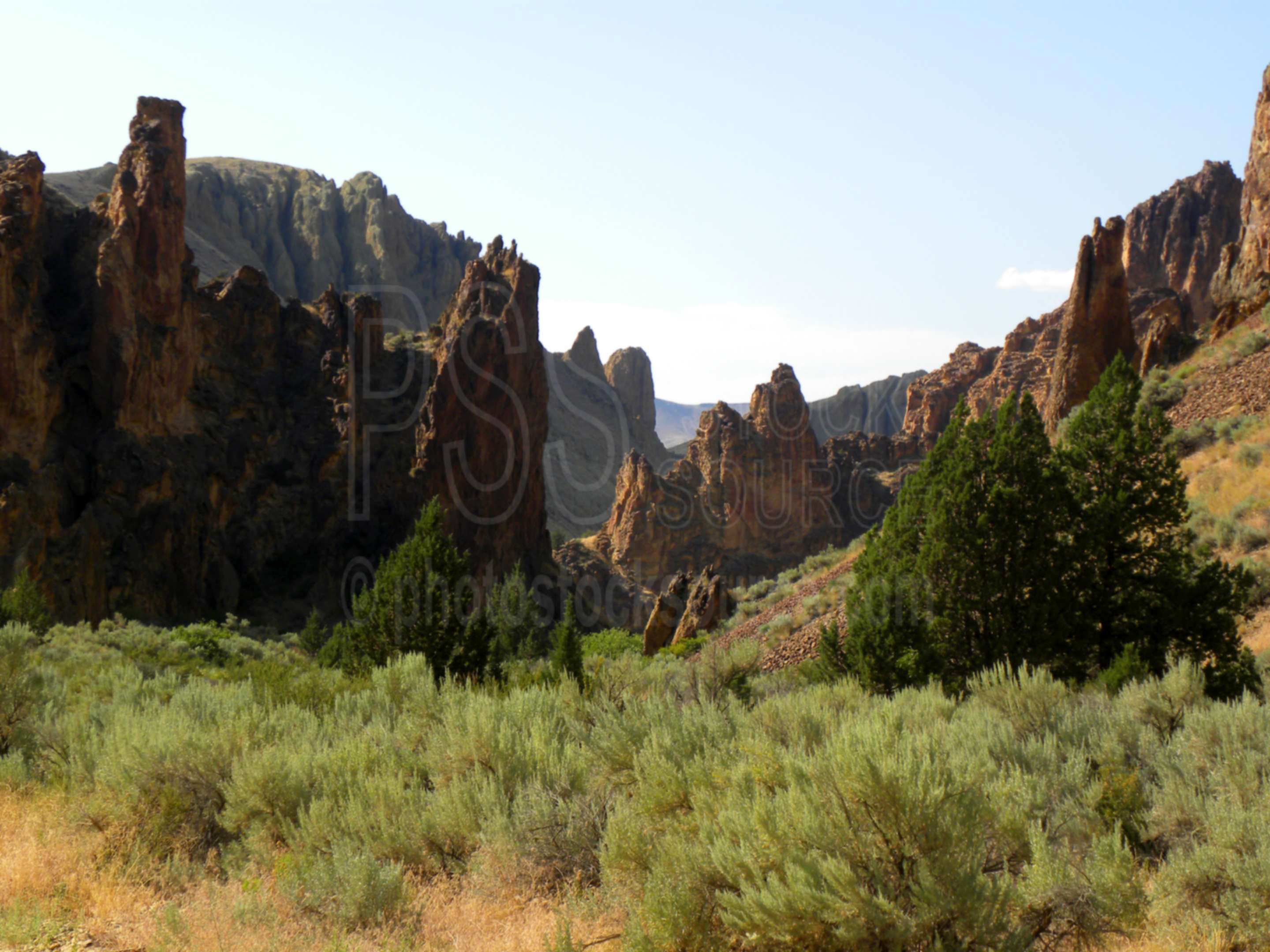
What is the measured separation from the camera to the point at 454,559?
18.9 metres

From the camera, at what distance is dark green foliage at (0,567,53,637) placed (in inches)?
1008

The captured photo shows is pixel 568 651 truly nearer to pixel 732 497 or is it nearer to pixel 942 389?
pixel 732 497

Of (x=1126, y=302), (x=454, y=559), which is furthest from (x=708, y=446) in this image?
(x=454, y=559)

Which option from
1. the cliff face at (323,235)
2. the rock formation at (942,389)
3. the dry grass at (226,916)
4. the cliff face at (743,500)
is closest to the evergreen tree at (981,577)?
the dry grass at (226,916)

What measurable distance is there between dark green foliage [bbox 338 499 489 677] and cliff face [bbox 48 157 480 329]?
95434 millimetres

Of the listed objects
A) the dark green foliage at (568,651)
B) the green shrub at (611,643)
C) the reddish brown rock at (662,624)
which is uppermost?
the dark green foliage at (568,651)

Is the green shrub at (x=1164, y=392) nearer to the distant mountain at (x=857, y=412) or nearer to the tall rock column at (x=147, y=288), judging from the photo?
the tall rock column at (x=147, y=288)

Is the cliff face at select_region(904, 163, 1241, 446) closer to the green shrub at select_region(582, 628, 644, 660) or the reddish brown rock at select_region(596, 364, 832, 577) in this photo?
the reddish brown rock at select_region(596, 364, 832, 577)

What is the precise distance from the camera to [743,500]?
240ft

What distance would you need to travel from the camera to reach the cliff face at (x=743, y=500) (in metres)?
70.7

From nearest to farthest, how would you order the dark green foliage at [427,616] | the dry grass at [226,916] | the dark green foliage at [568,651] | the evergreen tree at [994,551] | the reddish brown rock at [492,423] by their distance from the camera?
1. the dry grass at [226,916]
2. the evergreen tree at [994,551]
3. the dark green foliage at [568,651]
4. the dark green foliage at [427,616]
5. the reddish brown rock at [492,423]

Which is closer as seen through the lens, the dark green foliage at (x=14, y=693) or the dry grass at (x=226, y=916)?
the dry grass at (x=226, y=916)

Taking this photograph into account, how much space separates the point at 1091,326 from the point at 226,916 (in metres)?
34.9

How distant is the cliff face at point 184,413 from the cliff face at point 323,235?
184 ft
